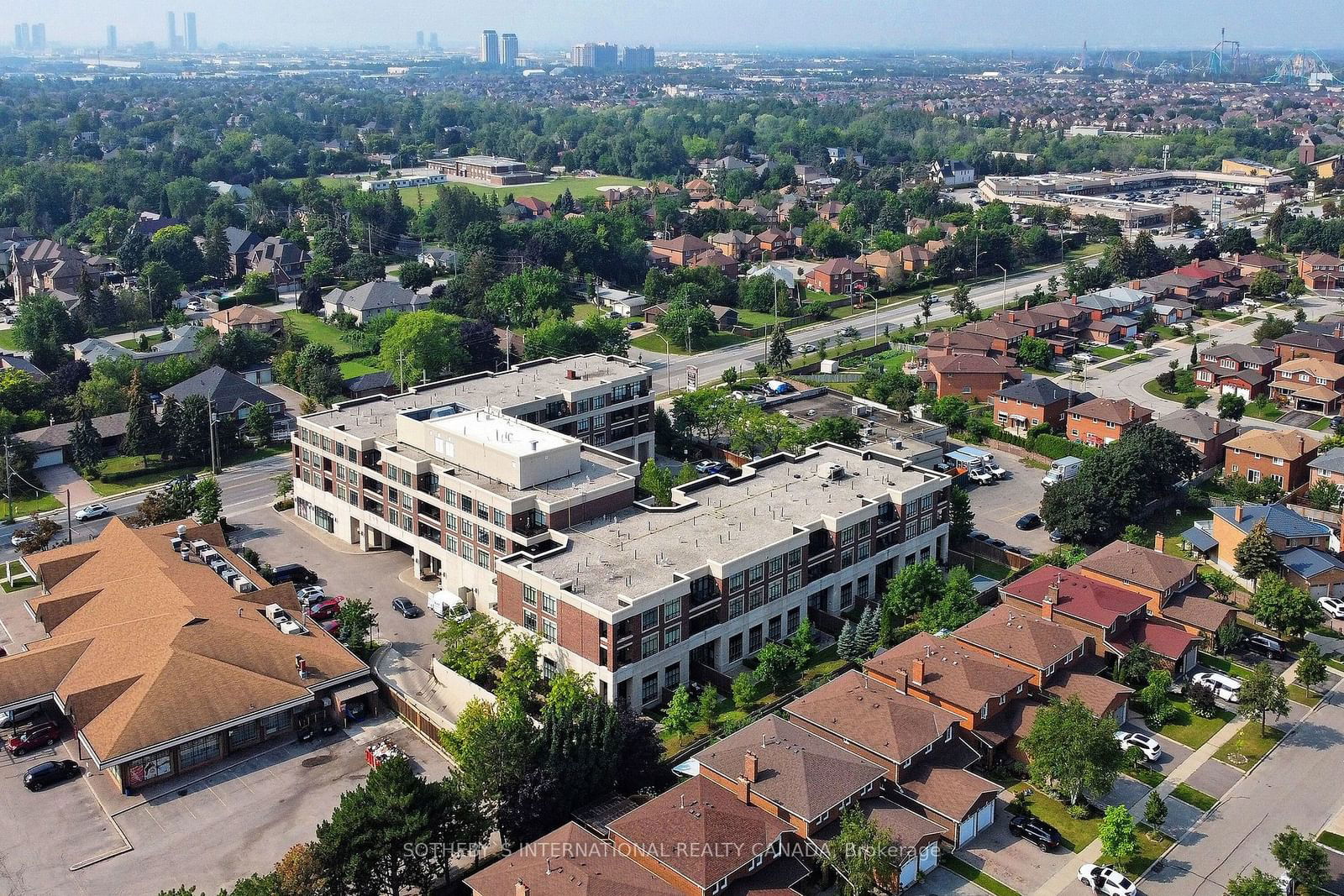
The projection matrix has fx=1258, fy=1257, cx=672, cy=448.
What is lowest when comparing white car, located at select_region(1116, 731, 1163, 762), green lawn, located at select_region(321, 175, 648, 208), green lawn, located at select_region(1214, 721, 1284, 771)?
green lawn, located at select_region(1214, 721, 1284, 771)

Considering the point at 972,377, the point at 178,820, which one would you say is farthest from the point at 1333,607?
the point at 178,820

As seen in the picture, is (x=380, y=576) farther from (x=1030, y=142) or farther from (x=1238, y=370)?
(x=1030, y=142)

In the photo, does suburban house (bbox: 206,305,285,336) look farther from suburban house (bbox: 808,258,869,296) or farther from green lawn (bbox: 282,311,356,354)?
suburban house (bbox: 808,258,869,296)

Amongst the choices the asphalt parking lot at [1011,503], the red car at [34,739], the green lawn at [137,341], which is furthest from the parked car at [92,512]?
the asphalt parking lot at [1011,503]

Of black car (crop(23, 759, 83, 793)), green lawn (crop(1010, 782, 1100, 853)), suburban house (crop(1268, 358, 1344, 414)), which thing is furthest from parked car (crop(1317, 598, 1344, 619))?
black car (crop(23, 759, 83, 793))

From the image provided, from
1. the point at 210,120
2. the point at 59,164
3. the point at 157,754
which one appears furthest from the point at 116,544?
the point at 210,120

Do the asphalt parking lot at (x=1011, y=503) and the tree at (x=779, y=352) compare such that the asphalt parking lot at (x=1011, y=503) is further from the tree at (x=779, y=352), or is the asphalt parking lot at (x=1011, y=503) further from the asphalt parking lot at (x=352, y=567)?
the asphalt parking lot at (x=352, y=567)
